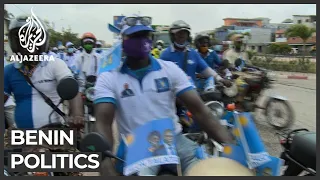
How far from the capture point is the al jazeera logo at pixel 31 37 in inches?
113

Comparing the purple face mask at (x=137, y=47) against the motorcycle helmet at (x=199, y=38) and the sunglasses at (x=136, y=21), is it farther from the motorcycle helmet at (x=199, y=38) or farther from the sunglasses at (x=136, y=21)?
the motorcycle helmet at (x=199, y=38)

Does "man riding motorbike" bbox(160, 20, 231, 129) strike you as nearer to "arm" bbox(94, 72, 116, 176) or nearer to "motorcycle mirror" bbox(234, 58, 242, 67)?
"motorcycle mirror" bbox(234, 58, 242, 67)

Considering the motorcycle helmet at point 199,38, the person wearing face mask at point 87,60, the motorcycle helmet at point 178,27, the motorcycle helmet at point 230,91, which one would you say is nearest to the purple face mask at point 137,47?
the motorcycle helmet at point 178,27

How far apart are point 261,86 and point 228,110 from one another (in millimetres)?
3349

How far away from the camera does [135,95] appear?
8.32 feet

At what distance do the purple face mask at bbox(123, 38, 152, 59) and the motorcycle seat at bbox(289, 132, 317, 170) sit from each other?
4.04 ft

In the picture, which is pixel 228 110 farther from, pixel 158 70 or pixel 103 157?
pixel 103 157

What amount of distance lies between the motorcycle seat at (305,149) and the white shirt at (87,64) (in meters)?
4.85

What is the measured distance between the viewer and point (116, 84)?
2.54m

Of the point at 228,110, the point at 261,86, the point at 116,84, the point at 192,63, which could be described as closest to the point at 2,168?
the point at 116,84

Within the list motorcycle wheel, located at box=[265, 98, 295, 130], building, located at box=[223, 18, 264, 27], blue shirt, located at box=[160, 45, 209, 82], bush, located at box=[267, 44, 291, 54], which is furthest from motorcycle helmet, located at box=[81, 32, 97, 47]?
building, located at box=[223, 18, 264, 27]

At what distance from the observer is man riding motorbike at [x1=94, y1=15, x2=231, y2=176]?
8.14ft

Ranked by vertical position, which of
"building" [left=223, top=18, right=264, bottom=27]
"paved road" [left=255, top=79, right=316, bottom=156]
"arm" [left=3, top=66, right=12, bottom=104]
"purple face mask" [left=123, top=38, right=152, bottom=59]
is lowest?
"paved road" [left=255, top=79, right=316, bottom=156]

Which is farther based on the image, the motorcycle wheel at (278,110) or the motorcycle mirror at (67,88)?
the motorcycle wheel at (278,110)
